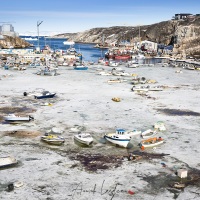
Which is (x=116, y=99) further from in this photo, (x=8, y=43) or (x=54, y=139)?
(x=8, y=43)

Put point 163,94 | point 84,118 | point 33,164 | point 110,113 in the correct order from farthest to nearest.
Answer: point 163,94
point 110,113
point 84,118
point 33,164

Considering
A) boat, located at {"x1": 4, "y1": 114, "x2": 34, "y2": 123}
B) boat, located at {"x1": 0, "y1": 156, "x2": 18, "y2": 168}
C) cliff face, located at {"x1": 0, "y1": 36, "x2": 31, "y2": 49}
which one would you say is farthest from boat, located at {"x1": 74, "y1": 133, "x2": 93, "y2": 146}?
cliff face, located at {"x1": 0, "y1": 36, "x2": 31, "y2": 49}

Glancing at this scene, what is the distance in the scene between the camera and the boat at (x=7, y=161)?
22.7 meters

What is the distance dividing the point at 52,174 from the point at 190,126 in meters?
17.1

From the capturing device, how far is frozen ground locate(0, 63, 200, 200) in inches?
785

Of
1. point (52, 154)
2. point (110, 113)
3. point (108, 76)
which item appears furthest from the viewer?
point (108, 76)

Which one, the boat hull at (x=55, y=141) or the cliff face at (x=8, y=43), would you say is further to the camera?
the cliff face at (x=8, y=43)

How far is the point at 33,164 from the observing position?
23562 millimetres

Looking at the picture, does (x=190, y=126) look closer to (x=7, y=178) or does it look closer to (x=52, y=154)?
(x=52, y=154)

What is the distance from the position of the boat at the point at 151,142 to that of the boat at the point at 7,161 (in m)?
10.7

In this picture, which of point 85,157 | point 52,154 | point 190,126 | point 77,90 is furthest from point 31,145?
point 77,90

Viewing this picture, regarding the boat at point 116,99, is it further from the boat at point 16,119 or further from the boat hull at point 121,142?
the boat hull at point 121,142

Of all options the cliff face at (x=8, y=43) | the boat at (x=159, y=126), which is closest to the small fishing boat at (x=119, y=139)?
the boat at (x=159, y=126)

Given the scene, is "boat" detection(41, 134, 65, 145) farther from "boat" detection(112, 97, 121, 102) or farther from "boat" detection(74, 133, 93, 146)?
"boat" detection(112, 97, 121, 102)
